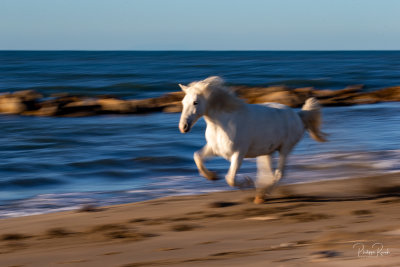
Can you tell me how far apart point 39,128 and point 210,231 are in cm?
1277

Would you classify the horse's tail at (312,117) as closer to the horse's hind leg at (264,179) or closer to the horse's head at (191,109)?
the horse's hind leg at (264,179)

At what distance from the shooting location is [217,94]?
254 inches

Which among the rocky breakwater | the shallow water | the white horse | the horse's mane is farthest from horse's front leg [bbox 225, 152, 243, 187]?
the rocky breakwater

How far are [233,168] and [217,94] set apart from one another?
2.62 feet

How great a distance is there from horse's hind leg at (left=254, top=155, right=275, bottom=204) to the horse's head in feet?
4.17

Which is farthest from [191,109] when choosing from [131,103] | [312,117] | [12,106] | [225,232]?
[12,106]

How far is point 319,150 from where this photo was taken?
38.1 ft

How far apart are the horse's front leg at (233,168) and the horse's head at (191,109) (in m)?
0.58

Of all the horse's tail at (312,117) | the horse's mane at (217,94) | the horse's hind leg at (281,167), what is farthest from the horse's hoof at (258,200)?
the horse's tail at (312,117)

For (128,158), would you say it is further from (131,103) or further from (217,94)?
(131,103)

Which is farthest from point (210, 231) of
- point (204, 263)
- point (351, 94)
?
point (351, 94)

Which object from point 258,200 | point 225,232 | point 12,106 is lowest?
point 225,232

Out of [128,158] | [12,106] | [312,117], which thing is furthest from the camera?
[12,106]

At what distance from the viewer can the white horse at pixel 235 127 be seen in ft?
20.7
